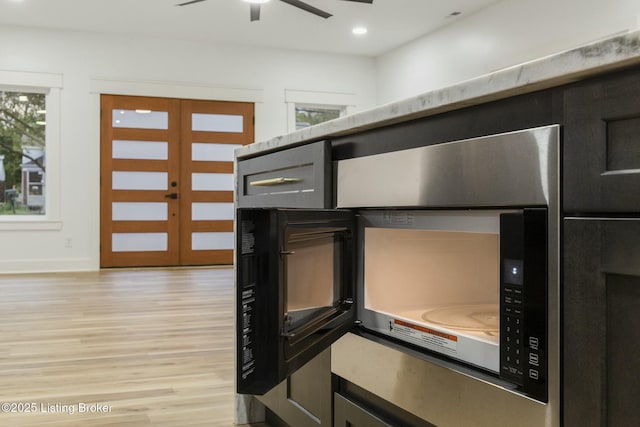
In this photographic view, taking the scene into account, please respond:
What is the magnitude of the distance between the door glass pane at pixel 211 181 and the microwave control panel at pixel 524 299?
662 centimetres

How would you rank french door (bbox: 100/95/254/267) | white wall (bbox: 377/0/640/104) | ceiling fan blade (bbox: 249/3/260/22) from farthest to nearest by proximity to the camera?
1. french door (bbox: 100/95/254/267)
2. ceiling fan blade (bbox: 249/3/260/22)
3. white wall (bbox: 377/0/640/104)

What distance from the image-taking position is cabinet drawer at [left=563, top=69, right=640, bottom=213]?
0.67 metres

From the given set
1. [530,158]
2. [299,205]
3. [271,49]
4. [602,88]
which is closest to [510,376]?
[530,158]

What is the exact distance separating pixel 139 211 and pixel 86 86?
5.26ft

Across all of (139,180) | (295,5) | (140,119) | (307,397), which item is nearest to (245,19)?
(295,5)

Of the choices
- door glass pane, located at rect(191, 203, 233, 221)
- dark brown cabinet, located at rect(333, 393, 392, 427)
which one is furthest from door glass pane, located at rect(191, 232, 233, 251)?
dark brown cabinet, located at rect(333, 393, 392, 427)

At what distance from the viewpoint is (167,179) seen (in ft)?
23.3

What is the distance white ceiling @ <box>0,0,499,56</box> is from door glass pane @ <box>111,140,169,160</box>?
132 cm

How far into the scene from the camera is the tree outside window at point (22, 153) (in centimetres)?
665

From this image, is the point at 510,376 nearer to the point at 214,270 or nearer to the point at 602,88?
the point at 602,88

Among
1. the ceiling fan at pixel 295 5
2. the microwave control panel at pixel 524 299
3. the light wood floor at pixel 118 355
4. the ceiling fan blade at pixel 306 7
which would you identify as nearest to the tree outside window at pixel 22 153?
the light wood floor at pixel 118 355

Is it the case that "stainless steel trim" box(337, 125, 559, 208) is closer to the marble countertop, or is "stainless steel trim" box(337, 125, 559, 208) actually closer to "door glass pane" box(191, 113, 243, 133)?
the marble countertop

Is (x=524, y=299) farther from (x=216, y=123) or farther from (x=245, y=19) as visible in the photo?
(x=216, y=123)

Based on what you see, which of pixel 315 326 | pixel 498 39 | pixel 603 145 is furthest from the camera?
pixel 498 39
